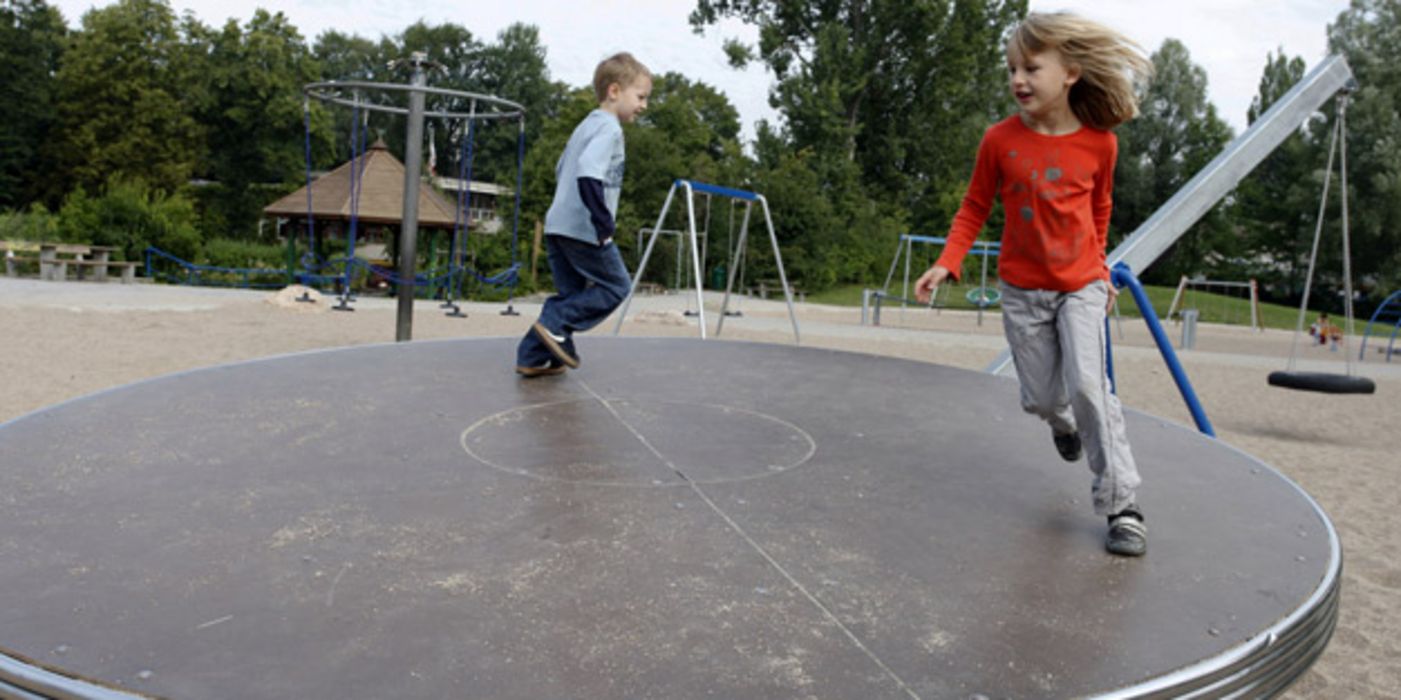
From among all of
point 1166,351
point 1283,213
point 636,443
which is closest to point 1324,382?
point 1166,351

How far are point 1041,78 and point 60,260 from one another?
15925 millimetres

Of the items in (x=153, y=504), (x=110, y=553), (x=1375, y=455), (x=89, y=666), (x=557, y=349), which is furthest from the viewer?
(x=1375, y=455)

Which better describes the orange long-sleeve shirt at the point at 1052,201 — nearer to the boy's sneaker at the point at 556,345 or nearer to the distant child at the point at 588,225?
the distant child at the point at 588,225

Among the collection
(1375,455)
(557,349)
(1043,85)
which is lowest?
(1375,455)

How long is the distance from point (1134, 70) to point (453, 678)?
62.6 inches

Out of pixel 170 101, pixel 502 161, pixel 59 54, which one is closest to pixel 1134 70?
pixel 170 101

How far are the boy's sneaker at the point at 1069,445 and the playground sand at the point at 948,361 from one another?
7.6 inches

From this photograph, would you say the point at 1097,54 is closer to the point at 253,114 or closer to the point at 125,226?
the point at 125,226

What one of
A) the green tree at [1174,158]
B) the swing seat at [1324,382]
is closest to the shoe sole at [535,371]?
the swing seat at [1324,382]

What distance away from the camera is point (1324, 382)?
505 centimetres

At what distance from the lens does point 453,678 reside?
1020mm

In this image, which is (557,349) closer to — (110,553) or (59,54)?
(110,553)

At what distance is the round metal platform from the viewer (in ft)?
3.51

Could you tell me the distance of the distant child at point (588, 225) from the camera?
2879 mm
